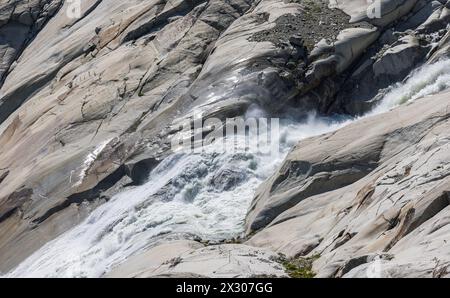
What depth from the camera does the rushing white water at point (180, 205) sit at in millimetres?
27312

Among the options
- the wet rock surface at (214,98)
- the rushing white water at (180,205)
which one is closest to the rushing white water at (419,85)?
the rushing white water at (180,205)

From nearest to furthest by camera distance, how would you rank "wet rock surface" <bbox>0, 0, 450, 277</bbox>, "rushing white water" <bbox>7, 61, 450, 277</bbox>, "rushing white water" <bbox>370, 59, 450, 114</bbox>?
"wet rock surface" <bbox>0, 0, 450, 277</bbox>, "rushing white water" <bbox>7, 61, 450, 277</bbox>, "rushing white water" <bbox>370, 59, 450, 114</bbox>

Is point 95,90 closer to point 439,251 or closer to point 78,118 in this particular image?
point 78,118

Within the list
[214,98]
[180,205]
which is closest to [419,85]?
[214,98]

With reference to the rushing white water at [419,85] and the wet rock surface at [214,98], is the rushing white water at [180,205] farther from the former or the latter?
the wet rock surface at [214,98]

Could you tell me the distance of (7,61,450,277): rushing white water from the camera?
27312mm

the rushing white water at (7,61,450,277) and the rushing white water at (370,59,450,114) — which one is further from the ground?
the rushing white water at (7,61,450,277)

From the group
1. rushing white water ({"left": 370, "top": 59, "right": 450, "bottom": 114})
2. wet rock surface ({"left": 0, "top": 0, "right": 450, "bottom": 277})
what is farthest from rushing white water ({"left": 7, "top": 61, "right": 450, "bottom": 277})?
wet rock surface ({"left": 0, "top": 0, "right": 450, "bottom": 277})

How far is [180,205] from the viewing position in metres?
29.1

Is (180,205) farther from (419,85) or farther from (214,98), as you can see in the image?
(419,85)

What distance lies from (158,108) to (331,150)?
11.2 metres

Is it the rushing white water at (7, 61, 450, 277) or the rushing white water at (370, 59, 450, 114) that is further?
the rushing white water at (370, 59, 450, 114)

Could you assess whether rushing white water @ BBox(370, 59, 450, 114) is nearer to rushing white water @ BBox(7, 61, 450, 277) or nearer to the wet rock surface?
rushing white water @ BBox(7, 61, 450, 277)

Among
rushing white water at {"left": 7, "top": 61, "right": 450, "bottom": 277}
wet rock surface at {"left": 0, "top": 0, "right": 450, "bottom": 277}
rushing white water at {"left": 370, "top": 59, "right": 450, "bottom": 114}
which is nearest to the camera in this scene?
wet rock surface at {"left": 0, "top": 0, "right": 450, "bottom": 277}
